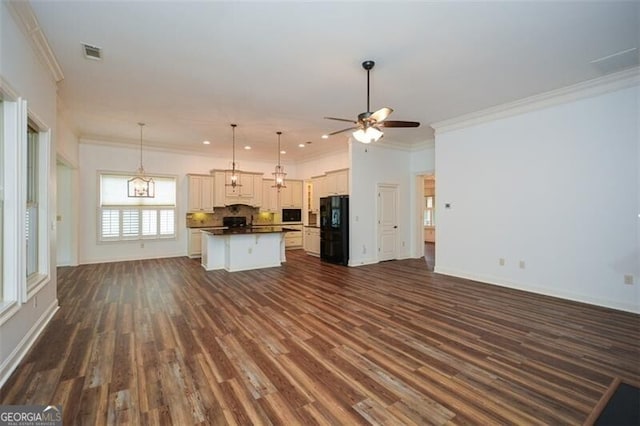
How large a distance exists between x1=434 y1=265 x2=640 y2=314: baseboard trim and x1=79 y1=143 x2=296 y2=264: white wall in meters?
6.99

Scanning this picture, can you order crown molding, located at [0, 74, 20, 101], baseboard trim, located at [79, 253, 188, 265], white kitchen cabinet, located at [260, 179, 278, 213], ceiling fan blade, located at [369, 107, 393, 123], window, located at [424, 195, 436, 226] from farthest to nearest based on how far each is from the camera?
window, located at [424, 195, 436, 226] < white kitchen cabinet, located at [260, 179, 278, 213] < baseboard trim, located at [79, 253, 188, 265] < ceiling fan blade, located at [369, 107, 393, 123] < crown molding, located at [0, 74, 20, 101]

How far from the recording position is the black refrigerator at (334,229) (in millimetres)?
7152

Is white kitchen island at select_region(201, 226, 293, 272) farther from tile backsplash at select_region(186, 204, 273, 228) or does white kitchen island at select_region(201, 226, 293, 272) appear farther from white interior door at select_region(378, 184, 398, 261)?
white interior door at select_region(378, 184, 398, 261)

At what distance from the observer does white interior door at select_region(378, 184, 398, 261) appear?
7613mm

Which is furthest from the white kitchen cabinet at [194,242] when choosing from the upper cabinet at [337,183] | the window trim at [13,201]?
the window trim at [13,201]

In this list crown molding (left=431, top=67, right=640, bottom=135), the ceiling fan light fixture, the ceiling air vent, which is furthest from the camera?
crown molding (left=431, top=67, right=640, bottom=135)

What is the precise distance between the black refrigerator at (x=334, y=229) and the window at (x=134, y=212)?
4281 millimetres

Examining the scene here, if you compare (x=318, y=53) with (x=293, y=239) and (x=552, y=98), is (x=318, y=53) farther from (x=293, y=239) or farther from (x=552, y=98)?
(x=293, y=239)

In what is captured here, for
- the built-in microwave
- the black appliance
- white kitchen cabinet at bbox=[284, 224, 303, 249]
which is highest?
the built-in microwave

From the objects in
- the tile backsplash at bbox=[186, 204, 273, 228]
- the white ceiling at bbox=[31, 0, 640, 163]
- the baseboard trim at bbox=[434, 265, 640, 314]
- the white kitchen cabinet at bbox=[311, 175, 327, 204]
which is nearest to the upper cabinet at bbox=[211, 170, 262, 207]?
the tile backsplash at bbox=[186, 204, 273, 228]

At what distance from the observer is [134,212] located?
7789mm

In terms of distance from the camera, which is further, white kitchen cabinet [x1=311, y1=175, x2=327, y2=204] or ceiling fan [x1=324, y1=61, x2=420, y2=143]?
white kitchen cabinet [x1=311, y1=175, x2=327, y2=204]

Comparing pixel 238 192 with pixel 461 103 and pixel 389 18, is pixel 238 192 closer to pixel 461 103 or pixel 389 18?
pixel 461 103

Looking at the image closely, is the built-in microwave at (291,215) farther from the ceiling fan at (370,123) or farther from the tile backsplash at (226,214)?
the ceiling fan at (370,123)
